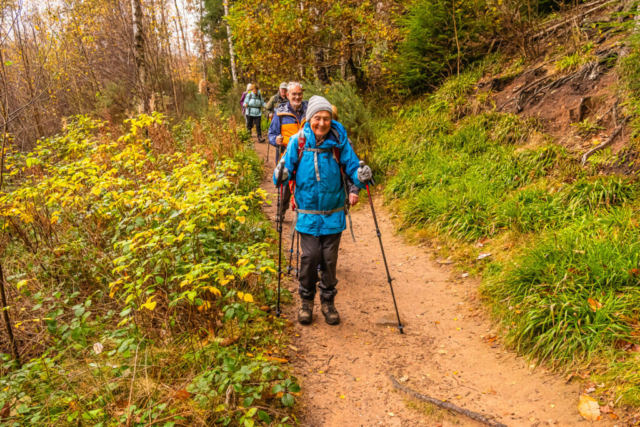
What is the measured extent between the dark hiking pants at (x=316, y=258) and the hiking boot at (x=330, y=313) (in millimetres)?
255

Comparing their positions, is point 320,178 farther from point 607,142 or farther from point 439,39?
point 439,39

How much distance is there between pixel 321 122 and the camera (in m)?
3.82

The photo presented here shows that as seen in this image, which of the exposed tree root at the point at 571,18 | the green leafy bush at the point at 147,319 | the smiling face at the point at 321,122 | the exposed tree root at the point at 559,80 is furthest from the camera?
the exposed tree root at the point at 571,18

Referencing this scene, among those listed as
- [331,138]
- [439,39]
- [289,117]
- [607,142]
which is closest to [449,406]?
[331,138]

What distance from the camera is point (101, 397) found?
269cm

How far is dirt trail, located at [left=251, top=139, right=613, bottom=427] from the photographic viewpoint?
10.0 feet

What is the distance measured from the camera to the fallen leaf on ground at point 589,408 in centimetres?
273

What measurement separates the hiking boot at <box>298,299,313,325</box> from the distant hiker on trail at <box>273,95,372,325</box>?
41cm

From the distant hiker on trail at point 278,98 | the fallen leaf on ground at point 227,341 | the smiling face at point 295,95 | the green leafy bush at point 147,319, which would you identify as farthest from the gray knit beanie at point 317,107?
the distant hiker on trail at point 278,98

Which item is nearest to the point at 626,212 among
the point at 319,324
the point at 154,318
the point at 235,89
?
the point at 319,324

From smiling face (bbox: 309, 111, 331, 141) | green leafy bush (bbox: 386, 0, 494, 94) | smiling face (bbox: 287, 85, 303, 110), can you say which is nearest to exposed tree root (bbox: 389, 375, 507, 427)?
smiling face (bbox: 309, 111, 331, 141)

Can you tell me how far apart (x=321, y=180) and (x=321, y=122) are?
595 millimetres

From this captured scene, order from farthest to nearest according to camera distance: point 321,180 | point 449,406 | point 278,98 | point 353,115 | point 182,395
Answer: point 353,115 → point 278,98 → point 321,180 → point 449,406 → point 182,395

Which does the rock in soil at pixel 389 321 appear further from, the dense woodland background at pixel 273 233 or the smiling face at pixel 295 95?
the smiling face at pixel 295 95
